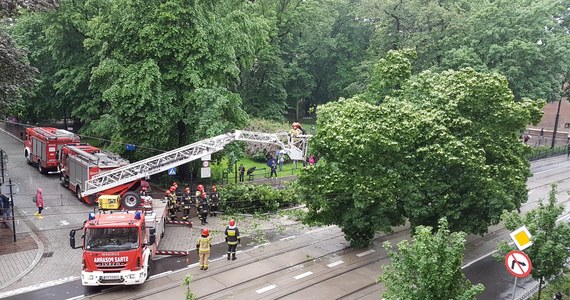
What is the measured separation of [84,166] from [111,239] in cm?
1063

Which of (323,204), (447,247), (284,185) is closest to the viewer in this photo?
(447,247)

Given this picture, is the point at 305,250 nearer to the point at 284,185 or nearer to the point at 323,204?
the point at 323,204

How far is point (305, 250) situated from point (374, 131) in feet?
18.8

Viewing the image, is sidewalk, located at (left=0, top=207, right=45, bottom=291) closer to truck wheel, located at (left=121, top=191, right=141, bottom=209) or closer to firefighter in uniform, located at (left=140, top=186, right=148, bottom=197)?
truck wheel, located at (left=121, top=191, right=141, bottom=209)

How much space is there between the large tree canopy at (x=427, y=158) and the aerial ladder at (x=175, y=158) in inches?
168

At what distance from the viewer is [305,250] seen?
1934cm

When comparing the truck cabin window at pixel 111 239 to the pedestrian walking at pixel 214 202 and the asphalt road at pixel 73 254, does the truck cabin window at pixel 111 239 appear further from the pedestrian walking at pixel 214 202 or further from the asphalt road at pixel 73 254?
the pedestrian walking at pixel 214 202

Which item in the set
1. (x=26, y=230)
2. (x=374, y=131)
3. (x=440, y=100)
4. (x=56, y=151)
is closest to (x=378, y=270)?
(x=374, y=131)

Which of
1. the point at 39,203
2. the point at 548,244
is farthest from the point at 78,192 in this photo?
the point at 548,244

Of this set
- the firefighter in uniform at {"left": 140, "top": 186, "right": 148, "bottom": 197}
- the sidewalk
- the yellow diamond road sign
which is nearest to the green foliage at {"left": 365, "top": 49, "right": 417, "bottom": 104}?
the yellow diamond road sign

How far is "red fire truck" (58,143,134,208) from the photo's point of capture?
928 inches

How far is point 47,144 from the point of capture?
29906 mm

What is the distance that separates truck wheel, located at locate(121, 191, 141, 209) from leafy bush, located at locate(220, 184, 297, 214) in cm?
409

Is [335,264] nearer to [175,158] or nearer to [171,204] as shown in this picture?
[171,204]
